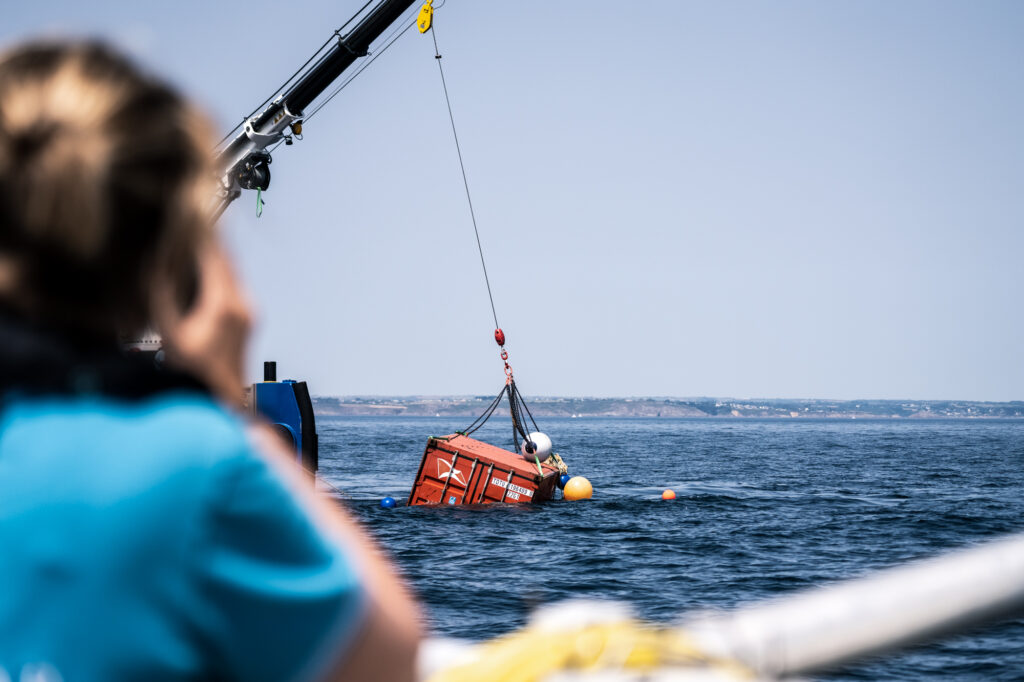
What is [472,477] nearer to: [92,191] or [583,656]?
[583,656]

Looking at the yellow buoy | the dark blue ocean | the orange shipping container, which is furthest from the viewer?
Result: the yellow buoy

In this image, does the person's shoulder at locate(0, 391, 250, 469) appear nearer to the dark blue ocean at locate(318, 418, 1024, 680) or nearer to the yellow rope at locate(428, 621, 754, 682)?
the yellow rope at locate(428, 621, 754, 682)

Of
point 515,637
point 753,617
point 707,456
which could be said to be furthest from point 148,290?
point 707,456

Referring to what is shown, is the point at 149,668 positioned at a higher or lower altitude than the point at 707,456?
higher

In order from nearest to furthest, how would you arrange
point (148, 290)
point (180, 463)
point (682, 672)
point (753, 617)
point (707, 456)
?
point (180, 463)
point (148, 290)
point (682, 672)
point (753, 617)
point (707, 456)

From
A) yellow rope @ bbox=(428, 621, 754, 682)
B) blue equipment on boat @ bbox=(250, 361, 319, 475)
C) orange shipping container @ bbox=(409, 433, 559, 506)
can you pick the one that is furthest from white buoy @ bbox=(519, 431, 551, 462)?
yellow rope @ bbox=(428, 621, 754, 682)

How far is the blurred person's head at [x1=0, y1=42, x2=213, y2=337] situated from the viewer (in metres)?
0.83

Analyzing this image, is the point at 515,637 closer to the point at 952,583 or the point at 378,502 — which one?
the point at 952,583

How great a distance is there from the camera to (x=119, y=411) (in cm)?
80

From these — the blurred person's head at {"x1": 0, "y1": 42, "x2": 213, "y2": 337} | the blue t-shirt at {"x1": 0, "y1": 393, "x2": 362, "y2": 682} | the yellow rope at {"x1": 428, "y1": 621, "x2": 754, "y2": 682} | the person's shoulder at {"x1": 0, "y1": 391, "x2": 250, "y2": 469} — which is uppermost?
the blurred person's head at {"x1": 0, "y1": 42, "x2": 213, "y2": 337}

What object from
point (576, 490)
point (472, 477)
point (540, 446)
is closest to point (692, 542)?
point (472, 477)

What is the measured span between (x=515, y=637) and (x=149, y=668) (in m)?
0.84

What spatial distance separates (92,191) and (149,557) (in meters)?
0.34

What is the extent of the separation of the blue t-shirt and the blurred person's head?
0.13m
